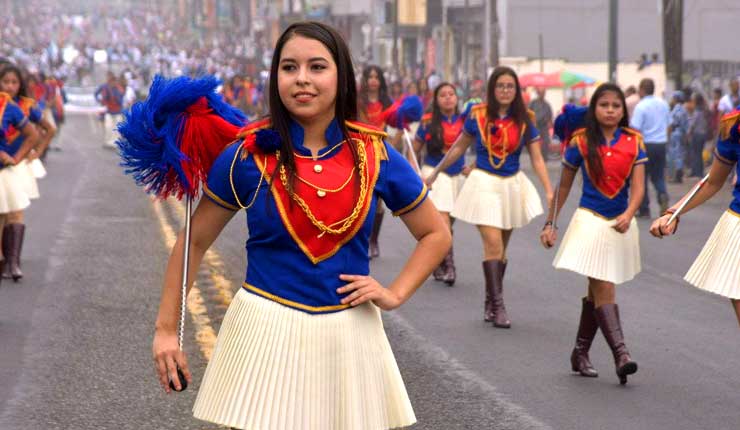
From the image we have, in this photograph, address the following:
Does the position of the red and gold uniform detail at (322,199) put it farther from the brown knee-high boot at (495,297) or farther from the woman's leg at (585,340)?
the brown knee-high boot at (495,297)

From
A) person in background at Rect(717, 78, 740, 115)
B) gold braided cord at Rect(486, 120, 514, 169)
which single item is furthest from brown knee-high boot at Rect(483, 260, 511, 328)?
person in background at Rect(717, 78, 740, 115)

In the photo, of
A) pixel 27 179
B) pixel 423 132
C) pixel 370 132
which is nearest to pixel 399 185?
pixel 370 132

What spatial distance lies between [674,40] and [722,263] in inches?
796

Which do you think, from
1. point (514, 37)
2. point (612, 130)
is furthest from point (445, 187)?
point (514, 37)

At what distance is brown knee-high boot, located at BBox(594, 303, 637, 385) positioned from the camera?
809 cm

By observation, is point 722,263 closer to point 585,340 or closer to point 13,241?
point 585,340

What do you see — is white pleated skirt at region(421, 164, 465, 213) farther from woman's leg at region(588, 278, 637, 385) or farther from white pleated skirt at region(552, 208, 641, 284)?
woman's leg at region(588, 278, 637, 385)

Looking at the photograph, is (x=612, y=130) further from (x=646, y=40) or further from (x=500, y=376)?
(x=646, y=40)

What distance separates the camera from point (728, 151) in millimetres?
7102

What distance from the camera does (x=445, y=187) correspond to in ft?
42.4

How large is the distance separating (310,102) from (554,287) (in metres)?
8.25

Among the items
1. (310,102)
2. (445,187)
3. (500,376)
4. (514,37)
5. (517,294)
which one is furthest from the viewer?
(514,37)

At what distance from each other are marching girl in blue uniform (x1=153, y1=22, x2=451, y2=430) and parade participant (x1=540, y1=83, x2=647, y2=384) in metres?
4.08

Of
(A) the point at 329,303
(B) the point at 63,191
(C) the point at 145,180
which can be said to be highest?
(C) the point at 145,180
